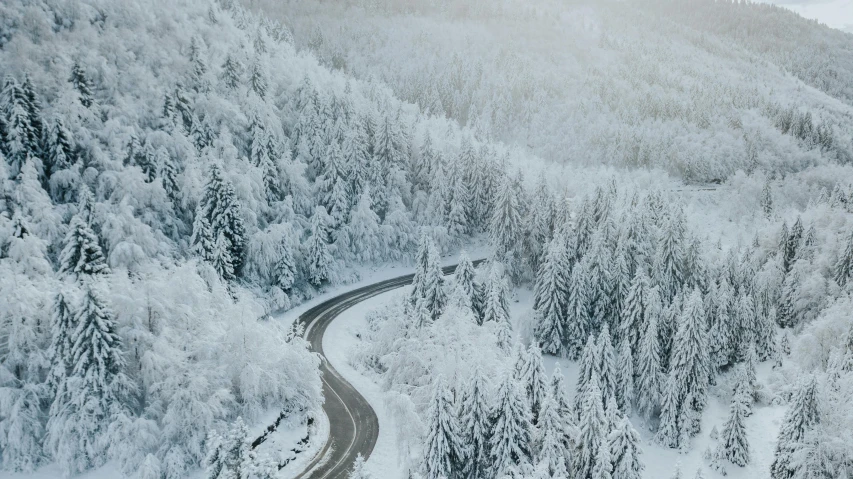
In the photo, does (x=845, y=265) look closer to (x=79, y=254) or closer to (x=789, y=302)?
(x=789, y=302)

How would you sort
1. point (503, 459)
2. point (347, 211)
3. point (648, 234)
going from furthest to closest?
point (347, 211), point (648, 234), point (503, 459)

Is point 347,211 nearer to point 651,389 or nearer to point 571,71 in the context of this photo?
point 651,389

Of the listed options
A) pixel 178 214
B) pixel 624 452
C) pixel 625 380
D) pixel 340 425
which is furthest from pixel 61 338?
pixel 625 380

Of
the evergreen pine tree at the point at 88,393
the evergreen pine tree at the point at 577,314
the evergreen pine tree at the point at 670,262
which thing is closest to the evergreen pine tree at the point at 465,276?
the evergreen pine tree at the point at 577,314

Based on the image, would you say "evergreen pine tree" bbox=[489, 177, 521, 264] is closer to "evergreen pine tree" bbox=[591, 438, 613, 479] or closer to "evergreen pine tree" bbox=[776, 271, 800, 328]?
"evergreen pine tree" bbox=[776, 271, 800, 328]

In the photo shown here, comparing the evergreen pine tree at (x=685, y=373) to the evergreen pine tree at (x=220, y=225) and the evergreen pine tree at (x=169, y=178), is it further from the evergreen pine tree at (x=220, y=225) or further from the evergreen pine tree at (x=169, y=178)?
the evergreen pine tree at (x=169, y=178)

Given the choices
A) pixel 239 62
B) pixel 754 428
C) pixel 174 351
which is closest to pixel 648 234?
pixel 754 428
